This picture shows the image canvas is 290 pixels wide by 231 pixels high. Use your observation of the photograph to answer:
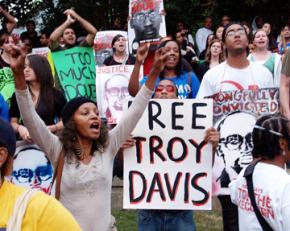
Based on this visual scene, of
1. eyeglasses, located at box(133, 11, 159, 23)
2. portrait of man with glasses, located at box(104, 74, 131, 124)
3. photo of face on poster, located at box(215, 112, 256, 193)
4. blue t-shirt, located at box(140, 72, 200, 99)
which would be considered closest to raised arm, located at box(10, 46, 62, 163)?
photo of face on poster, located at box(215, 112, 256, 193)

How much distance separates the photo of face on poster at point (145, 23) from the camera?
24.5 feet

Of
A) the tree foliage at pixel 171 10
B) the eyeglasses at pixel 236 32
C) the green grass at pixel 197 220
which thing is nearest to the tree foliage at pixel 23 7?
the tree foliage at pixel 171 10

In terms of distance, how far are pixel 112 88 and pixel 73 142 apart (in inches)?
153

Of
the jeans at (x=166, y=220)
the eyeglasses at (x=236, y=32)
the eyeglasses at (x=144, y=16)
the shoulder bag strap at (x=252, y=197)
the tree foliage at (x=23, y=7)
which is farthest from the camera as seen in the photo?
the tree foliage at (x=23, y=7)

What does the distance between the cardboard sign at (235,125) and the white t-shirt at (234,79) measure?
68 millimetres

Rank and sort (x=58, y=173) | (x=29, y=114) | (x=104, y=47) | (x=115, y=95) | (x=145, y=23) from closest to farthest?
(x=29, y=114) < (x=58, y=173) < (x=145, y=23) < (x=115, y=95) < (x=104, y=47)

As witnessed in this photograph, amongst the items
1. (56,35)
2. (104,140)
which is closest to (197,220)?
(56,35)

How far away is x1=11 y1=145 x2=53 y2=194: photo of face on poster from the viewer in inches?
223

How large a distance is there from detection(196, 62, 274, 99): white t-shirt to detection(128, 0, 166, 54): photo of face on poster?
189 cm

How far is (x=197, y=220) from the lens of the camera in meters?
7.28

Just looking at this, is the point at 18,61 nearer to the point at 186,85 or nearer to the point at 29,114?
the point at 29,114

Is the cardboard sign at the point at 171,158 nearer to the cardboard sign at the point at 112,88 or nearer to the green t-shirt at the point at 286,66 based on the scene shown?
the green t-shirt at the point at 286,66

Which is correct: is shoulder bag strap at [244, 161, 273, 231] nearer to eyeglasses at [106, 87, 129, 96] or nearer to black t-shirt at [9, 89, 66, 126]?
black t-shirt at [9, 89, 66, 126]

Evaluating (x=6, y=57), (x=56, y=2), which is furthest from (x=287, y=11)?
(x=6, y=57)
